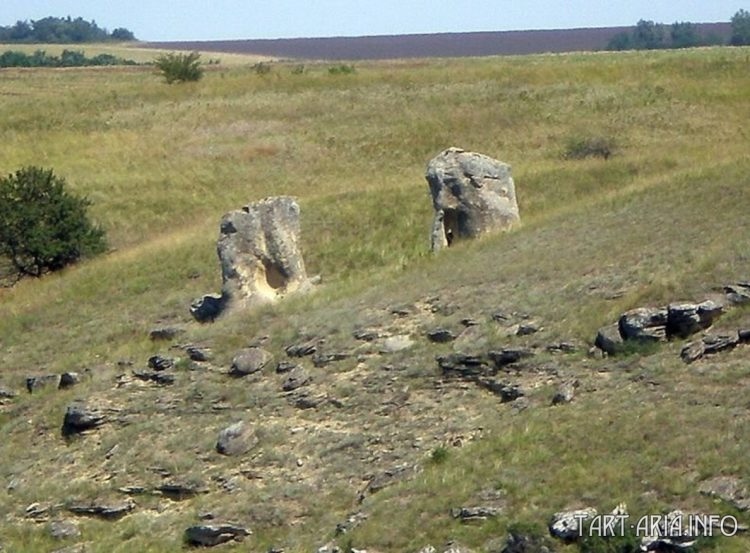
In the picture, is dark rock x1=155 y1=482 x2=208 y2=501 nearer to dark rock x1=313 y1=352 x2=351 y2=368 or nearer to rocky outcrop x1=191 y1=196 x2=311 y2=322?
dark rock x1=313 y1=352 x2=351 y2=368

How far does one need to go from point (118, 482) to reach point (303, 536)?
411cm

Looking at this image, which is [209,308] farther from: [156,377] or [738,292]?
[738,292]

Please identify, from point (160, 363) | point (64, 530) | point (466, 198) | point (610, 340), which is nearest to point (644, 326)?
point (610, 340)

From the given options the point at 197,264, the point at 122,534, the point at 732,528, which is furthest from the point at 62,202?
the point at 732,528

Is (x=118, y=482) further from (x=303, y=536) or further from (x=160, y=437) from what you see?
(x=303, y=536)

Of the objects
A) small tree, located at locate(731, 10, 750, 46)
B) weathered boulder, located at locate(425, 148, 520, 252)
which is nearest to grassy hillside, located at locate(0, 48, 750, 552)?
weathered boulder, located at locate(425, 148, 520, 252)

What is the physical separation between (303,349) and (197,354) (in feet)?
7.09

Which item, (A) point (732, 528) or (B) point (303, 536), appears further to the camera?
(B) point (303, 536)

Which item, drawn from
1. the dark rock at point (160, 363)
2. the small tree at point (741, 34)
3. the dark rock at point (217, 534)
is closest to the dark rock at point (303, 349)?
the dark rock at point (160, 363)

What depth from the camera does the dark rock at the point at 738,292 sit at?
62.8 ft

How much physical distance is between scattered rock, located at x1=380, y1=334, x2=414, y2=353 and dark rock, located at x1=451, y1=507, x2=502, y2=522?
6.61 metres

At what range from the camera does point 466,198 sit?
29828 millimetres

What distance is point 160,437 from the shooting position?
20.5m

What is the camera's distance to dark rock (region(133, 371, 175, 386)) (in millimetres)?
22781
